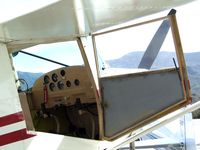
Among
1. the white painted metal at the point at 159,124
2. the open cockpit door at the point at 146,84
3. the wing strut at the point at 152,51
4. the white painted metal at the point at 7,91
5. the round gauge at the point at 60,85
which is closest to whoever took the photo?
the white painted metal at the point at 7,91

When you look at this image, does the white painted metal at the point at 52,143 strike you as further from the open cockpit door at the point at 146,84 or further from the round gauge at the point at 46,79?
the round gauge at the point at 46,79

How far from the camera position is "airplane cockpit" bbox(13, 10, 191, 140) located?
13.3ft

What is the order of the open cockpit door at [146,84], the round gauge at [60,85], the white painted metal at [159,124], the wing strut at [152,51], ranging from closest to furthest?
1. the white painted metal at [159,124]
2. the open cockpit door at [146,84]
3. the wing strut at [152,51]
4. the round gauge at [60,85]

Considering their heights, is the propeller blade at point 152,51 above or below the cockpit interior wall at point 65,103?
above

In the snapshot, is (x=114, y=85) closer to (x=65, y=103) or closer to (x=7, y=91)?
(x=65, y=103)

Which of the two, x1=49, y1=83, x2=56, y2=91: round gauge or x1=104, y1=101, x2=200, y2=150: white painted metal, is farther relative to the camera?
x1=49, y1=83, x2=56, y2=91: round gauge

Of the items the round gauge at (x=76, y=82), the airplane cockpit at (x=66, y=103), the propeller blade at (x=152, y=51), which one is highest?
the propeller blade at (x=152, y=51)

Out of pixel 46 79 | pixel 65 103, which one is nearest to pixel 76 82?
pixel 65 103

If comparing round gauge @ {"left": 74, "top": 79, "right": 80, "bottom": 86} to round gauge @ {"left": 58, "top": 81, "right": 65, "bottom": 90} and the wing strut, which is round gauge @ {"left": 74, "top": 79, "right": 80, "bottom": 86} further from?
the wing strut

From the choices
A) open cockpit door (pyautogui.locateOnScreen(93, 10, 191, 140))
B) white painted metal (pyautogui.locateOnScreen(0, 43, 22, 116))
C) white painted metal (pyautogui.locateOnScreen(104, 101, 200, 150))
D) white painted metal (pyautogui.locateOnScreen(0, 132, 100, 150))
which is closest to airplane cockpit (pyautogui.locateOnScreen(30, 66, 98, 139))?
open cockpit door (pyautogui.locateOnScreen(93, 10, 191, 140))

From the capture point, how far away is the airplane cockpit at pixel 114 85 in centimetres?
406

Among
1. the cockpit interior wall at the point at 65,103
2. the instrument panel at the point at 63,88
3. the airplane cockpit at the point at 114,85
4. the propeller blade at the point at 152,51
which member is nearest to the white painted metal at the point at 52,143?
the airplane cockpit at the point at 114,85

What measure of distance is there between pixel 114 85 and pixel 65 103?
0.81 m

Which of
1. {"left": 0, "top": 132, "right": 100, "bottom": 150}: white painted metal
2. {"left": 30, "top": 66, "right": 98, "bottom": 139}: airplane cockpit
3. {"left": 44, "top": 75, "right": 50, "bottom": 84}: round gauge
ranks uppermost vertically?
{"left": 44, "top": 75, "right": 50, "bottom": 84}: round gauge
